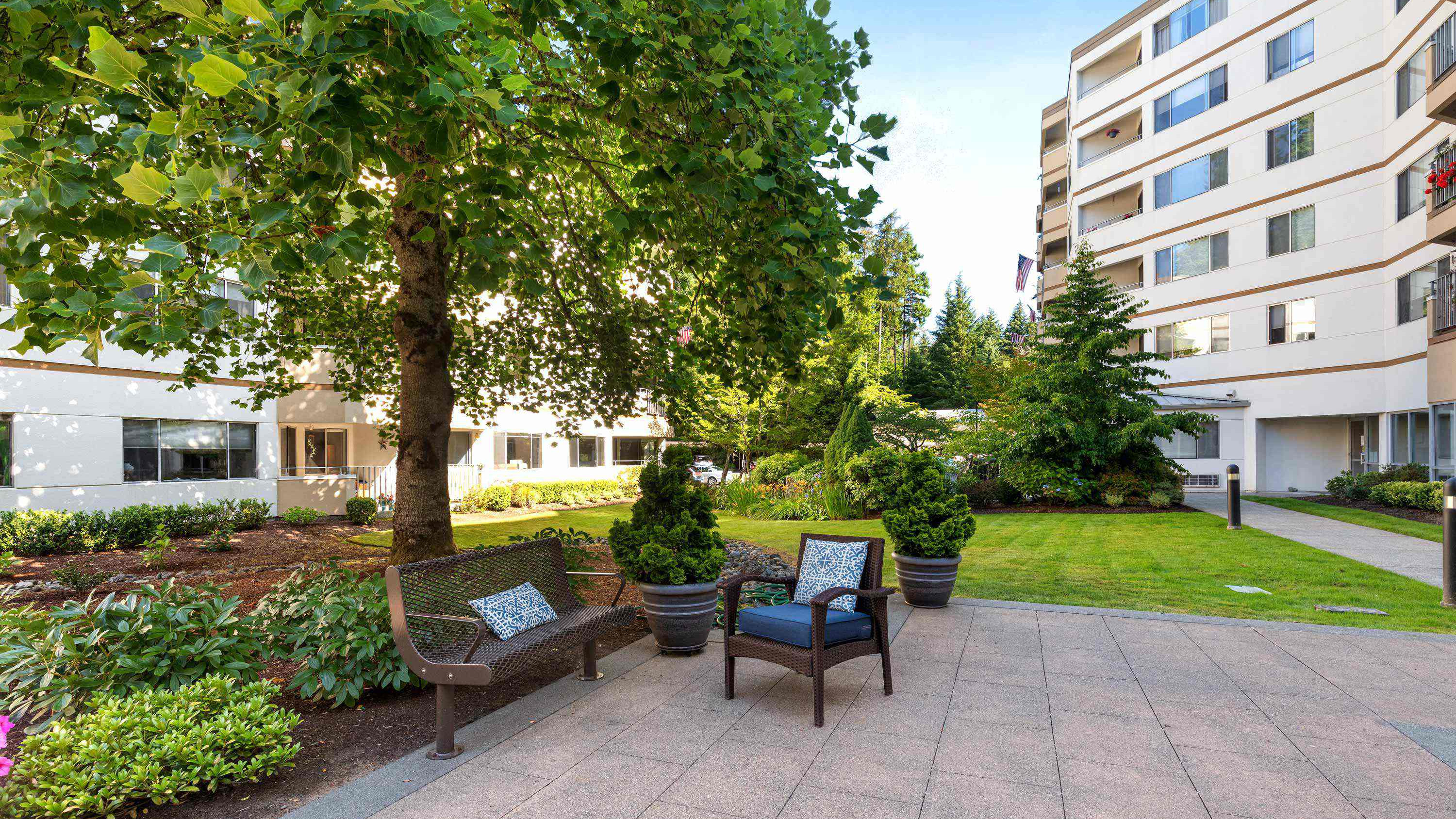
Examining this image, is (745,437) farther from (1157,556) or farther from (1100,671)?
(1100,671)

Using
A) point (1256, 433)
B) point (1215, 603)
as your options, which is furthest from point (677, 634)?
point (1256, 433)

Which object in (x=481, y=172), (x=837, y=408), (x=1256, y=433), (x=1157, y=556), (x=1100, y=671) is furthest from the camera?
(x=837, y=408)

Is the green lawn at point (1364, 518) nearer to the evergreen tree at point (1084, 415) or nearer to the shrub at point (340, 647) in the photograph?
the evergreen tree at point (1084, 415)

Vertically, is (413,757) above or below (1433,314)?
below

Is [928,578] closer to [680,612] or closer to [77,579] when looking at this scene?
[680,612]

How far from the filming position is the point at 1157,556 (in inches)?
416

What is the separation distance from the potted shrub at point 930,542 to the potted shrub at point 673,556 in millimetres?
2152

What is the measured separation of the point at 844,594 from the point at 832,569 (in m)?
0.67

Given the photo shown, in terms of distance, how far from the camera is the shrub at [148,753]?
298 centimetres

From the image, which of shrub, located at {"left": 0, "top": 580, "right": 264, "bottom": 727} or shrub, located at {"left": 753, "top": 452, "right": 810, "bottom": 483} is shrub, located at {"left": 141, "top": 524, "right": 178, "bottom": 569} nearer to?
shrub, located at {"left": 0, "top": 580, "right": 264, "bottom": 727}

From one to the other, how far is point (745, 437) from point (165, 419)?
15.5 m

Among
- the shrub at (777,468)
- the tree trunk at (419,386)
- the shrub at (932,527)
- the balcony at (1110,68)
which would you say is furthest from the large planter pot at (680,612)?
the balcony at (1110,68)

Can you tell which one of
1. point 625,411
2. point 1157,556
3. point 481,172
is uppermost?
point 481,172

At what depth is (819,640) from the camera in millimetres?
4305
